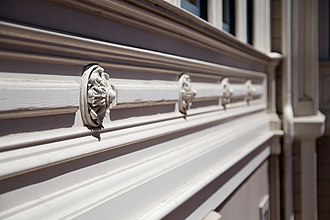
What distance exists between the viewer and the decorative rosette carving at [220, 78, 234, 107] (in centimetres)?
231

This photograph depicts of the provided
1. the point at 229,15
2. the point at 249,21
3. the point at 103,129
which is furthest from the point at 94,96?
the point at 249,21

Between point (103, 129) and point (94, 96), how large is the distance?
0.10 metres

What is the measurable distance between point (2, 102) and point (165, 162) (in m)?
0.80

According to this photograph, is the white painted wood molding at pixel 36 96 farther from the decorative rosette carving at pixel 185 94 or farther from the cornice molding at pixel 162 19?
the decorative rosette carving at pixel 185 94

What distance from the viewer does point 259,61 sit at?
11.0ft

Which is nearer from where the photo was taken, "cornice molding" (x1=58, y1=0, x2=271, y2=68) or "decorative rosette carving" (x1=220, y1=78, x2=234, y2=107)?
"cornice molding" (x1=58, y1=0, x2=271, y2=68)

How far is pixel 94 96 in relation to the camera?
1058mm

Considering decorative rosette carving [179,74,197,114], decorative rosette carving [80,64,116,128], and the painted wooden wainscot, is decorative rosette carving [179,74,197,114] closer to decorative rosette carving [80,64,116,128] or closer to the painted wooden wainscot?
the painted wooden wainscot

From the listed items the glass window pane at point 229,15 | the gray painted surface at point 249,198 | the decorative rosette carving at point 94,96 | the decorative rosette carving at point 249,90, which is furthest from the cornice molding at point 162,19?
the gray painted surface at point 249,198

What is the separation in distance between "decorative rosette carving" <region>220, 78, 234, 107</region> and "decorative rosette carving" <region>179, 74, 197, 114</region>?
577 mm

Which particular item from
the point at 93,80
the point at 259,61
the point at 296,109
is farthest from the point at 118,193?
the point at 296,109

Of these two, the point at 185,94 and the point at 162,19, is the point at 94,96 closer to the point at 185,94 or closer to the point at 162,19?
the point at 162,19

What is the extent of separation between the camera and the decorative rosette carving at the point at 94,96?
1.04 m

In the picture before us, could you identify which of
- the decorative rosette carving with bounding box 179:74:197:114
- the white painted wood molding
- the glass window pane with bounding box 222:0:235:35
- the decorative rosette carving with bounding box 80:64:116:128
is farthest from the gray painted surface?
the white painted wood molding
